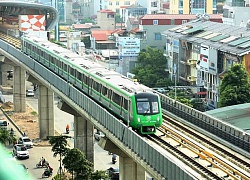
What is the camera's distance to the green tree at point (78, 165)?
3071 cm

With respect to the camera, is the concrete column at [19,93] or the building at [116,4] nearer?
the concrete column at [19,93]

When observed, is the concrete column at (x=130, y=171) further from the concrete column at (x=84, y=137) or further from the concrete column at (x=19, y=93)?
the concrete column at (x=19, y=93)

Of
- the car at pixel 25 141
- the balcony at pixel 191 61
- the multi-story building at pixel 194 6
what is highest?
the multi-story building at pixel 194 6

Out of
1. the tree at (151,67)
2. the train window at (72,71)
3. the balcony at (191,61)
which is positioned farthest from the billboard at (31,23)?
the train window at (72,71)

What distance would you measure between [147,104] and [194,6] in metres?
77.9

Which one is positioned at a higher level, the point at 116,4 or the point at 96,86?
the point at 116,4

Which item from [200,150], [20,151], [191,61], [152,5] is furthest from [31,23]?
[152,5]

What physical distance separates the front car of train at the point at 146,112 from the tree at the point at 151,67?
42.9 metres

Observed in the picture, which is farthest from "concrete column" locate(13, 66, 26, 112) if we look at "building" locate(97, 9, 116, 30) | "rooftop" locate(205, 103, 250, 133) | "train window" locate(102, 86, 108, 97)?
"building" locate(97, 9, 116, 30)

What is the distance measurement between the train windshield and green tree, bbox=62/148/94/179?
597 cm

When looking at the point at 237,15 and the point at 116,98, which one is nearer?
the point at 116,98

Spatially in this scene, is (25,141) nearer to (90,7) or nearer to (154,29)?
(154,29)

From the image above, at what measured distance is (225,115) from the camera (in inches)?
1444

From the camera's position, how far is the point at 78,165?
31.3m
